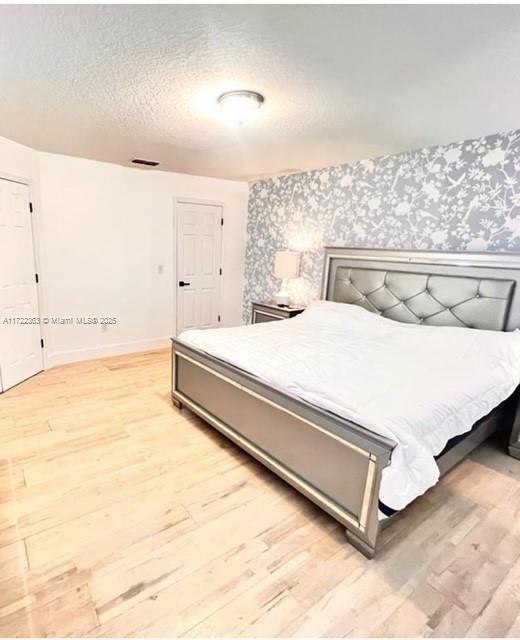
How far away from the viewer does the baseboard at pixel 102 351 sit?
4.07 meters

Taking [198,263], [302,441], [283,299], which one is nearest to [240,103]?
[302,441]

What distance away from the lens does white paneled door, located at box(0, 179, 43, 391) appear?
327 cm

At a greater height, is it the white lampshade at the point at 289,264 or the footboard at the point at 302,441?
the white lampshade at the point at 289,264

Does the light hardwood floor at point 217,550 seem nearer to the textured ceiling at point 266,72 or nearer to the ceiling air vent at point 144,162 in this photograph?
the textured ceiling at point 266,72

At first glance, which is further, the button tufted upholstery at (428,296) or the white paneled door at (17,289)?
the white paneled door at (17,289)

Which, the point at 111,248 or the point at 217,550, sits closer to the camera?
the point at 217,550

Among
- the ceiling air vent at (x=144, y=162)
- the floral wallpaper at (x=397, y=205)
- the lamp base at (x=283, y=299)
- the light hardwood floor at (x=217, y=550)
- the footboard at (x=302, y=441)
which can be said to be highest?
the ceiling air vent at (x=144, y=162)

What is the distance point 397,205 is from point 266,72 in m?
2.10

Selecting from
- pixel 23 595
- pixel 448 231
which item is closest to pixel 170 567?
pixel 23 595

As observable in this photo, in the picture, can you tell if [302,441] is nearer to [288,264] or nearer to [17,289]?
[288,264]

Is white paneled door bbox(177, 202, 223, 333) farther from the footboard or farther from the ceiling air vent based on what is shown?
the footboard

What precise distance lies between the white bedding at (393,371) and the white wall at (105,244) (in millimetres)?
1901

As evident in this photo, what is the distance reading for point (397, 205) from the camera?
347cm

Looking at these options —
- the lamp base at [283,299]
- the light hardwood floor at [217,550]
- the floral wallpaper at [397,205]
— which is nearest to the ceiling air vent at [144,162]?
the floral wallpaper at [397,205]
